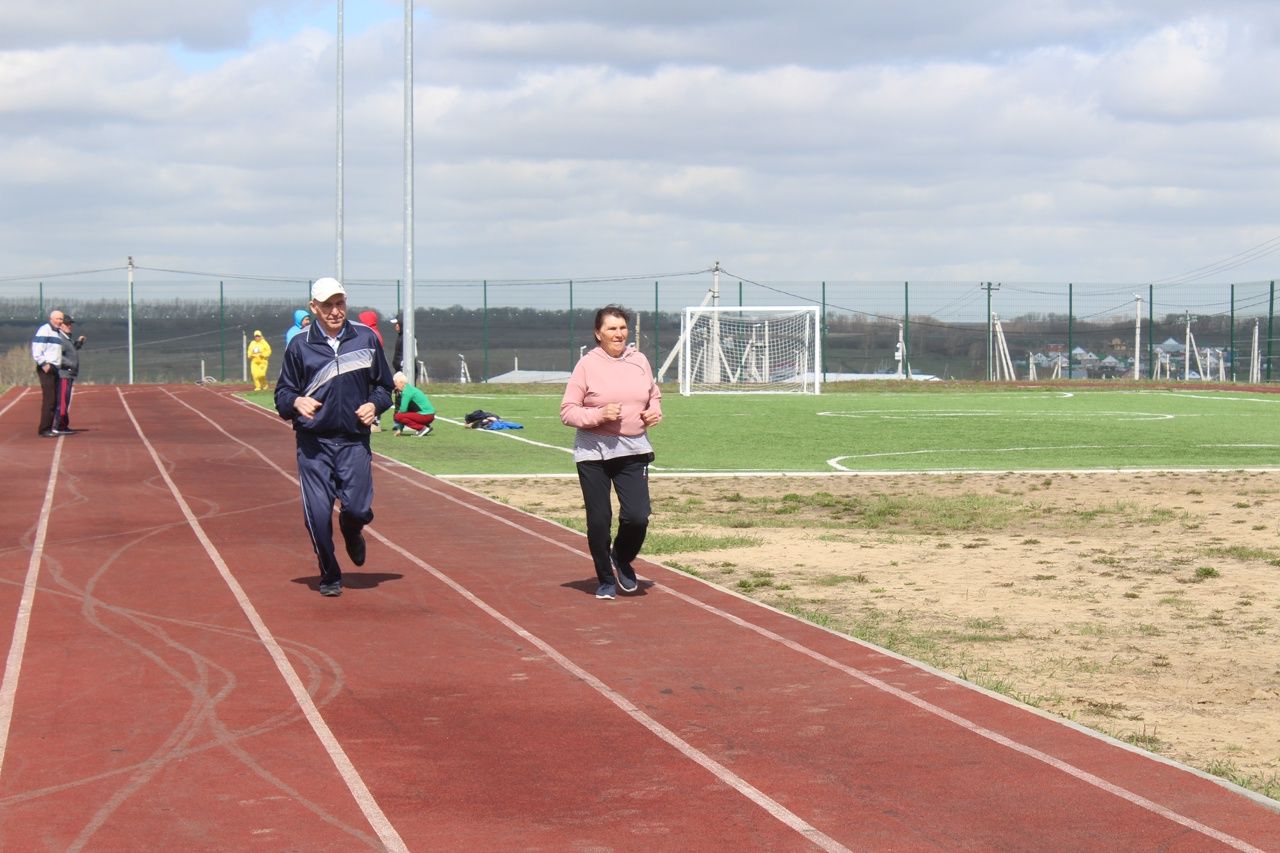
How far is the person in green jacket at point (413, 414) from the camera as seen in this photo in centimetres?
2522

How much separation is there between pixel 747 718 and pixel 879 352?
163 ft

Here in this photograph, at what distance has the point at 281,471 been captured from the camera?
1900 centimetres

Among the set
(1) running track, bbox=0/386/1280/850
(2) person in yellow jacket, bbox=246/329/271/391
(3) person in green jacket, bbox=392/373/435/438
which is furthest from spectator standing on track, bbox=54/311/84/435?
(2) person in yellow jacket, bbox=246/329/271/391

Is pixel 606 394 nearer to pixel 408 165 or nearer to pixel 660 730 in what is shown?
pixel 660 730

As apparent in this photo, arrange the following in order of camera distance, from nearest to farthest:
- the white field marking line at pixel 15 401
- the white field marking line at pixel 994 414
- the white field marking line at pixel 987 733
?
the white field marking line at pixel 987 733
the white field marking line at pixel 994 414
the white field marking line at pixel 15 401

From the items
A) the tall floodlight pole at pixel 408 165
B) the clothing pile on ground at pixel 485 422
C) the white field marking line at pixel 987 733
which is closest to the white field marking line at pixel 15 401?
the tall floodlight pole at pixel 408 165

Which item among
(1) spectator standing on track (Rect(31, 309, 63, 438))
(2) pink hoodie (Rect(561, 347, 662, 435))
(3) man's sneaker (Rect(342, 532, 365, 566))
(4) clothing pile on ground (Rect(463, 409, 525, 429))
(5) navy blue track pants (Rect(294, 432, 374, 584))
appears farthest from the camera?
(4) clothing pile on ground (Rect(463, 409, 525, 429))

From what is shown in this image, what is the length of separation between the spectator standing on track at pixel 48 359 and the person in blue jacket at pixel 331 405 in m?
15.0

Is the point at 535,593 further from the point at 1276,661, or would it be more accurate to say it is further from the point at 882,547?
the point at 1276,661

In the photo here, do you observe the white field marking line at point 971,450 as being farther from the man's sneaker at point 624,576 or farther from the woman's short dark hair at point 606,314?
the woman's short dark hair at point 606,314

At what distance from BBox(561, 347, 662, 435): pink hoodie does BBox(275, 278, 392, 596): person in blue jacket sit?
3.67ft

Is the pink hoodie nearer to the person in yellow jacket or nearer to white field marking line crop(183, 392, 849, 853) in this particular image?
white field marking line crop(183, 392, 849, 853)

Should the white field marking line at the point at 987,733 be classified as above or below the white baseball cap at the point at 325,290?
below

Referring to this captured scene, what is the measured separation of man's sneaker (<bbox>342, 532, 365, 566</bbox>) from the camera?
1040 cm
